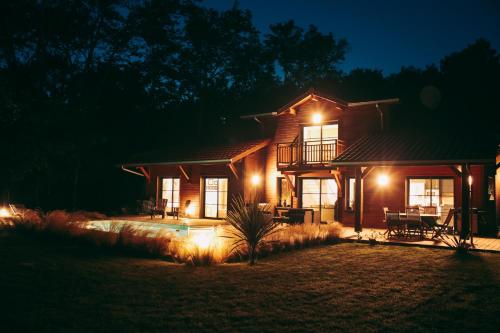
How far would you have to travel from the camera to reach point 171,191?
20641 mm

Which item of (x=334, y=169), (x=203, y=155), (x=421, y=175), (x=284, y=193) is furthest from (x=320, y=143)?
(x=203, y=155)

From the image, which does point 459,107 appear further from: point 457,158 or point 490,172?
point 457,158

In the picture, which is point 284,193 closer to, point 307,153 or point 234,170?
point 307,153

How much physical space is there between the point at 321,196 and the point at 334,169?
1938 millimetres

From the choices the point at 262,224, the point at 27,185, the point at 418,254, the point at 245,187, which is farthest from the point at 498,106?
the point at 27,185

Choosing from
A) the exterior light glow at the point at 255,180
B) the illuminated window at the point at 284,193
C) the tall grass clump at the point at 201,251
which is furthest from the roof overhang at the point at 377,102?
the tall grass clump at the point at 201,251

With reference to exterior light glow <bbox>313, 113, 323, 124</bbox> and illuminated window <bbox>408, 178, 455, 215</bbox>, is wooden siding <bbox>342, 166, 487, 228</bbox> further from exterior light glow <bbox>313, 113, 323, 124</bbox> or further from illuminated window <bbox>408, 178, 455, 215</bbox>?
exterior light glow <bbox>313, 113, 323, 124</bbox>

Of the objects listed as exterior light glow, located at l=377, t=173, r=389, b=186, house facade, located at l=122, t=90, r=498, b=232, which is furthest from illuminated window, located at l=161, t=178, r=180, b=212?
exterior light glow, located at l=377, t=173, r=389, b=186

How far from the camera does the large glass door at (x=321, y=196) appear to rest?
16.8 m

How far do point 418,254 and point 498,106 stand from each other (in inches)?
605

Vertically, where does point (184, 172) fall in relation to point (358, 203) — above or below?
above

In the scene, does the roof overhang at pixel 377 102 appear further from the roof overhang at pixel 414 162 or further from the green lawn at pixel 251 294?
the green lawn at pixel 251 294

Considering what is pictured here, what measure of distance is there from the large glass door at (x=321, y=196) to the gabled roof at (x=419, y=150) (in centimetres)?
239

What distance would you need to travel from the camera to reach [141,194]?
79.7 feet
